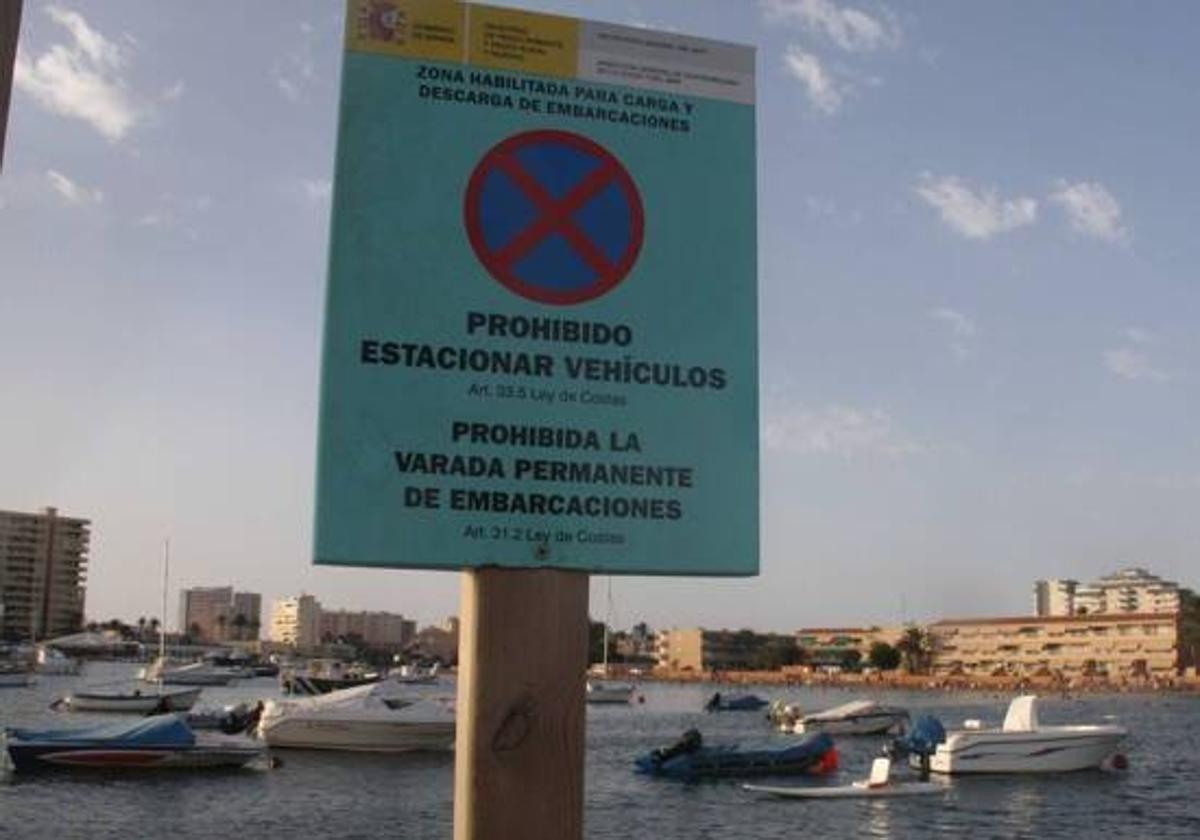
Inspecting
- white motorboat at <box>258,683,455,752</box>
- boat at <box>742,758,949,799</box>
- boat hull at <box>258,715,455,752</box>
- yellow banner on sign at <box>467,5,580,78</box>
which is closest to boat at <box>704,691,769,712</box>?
white motorboat at <box>258,683,455,752</box>

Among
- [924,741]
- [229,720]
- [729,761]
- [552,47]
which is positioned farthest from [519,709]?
[229,720]

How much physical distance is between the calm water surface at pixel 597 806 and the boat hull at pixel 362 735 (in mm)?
890

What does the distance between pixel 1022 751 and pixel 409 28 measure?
51809 mm

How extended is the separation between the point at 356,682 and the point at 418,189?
10114 centimetres

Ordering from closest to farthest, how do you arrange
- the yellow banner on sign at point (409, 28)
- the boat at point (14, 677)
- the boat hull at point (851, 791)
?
the yellow banner on sign at point (409, 28) → the boat hull at point (851, 791) → the boat at point (14, 677)

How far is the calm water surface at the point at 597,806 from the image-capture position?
35969mm

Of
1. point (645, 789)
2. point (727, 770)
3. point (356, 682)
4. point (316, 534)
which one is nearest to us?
point (316, 534)

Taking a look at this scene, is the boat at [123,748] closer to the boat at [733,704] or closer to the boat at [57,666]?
the boat at [733,704]

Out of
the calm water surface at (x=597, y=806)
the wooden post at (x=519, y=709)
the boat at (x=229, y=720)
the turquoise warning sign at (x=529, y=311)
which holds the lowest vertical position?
the calm water surface at (x=597, y=806)

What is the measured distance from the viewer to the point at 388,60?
413cm

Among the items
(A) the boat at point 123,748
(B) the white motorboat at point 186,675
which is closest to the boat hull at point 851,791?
(A) the boat at point 123,748

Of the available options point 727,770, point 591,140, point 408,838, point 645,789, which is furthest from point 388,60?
point 727,770

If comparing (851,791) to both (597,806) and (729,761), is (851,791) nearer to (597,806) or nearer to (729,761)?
(729,761)

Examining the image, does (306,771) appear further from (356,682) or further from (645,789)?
(356,682)
